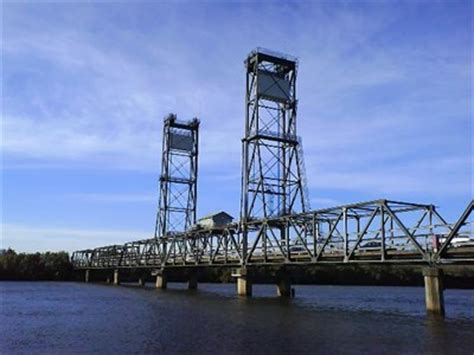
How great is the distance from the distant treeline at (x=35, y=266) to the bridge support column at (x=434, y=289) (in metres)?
116

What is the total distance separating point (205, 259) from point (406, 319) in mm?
39929

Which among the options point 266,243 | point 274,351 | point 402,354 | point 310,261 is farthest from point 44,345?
point 266,243

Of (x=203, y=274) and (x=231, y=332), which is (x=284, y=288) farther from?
(x=203, y=274)

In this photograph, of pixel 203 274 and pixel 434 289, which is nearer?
pixel 434 289

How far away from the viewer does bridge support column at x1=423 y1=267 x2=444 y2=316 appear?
37.3 meters

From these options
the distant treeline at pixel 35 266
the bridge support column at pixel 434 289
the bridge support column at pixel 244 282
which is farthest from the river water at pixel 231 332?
the distant treeline at pixel 35 266

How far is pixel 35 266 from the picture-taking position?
5399 inches

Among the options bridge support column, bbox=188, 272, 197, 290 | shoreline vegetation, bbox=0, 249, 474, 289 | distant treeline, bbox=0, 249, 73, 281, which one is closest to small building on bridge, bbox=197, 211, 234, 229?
bridge support column, bbox=188, 272, 197, 290

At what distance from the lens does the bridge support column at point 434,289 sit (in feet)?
123

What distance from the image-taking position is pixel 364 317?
39000mm

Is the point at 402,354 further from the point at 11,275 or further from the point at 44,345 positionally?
the point at 11,275

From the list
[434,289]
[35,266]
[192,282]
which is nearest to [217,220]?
[192,282]

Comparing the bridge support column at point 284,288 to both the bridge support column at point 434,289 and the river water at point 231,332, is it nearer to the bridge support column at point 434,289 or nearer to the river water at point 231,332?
the river water at point 231,332

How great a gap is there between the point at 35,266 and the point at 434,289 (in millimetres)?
119067
